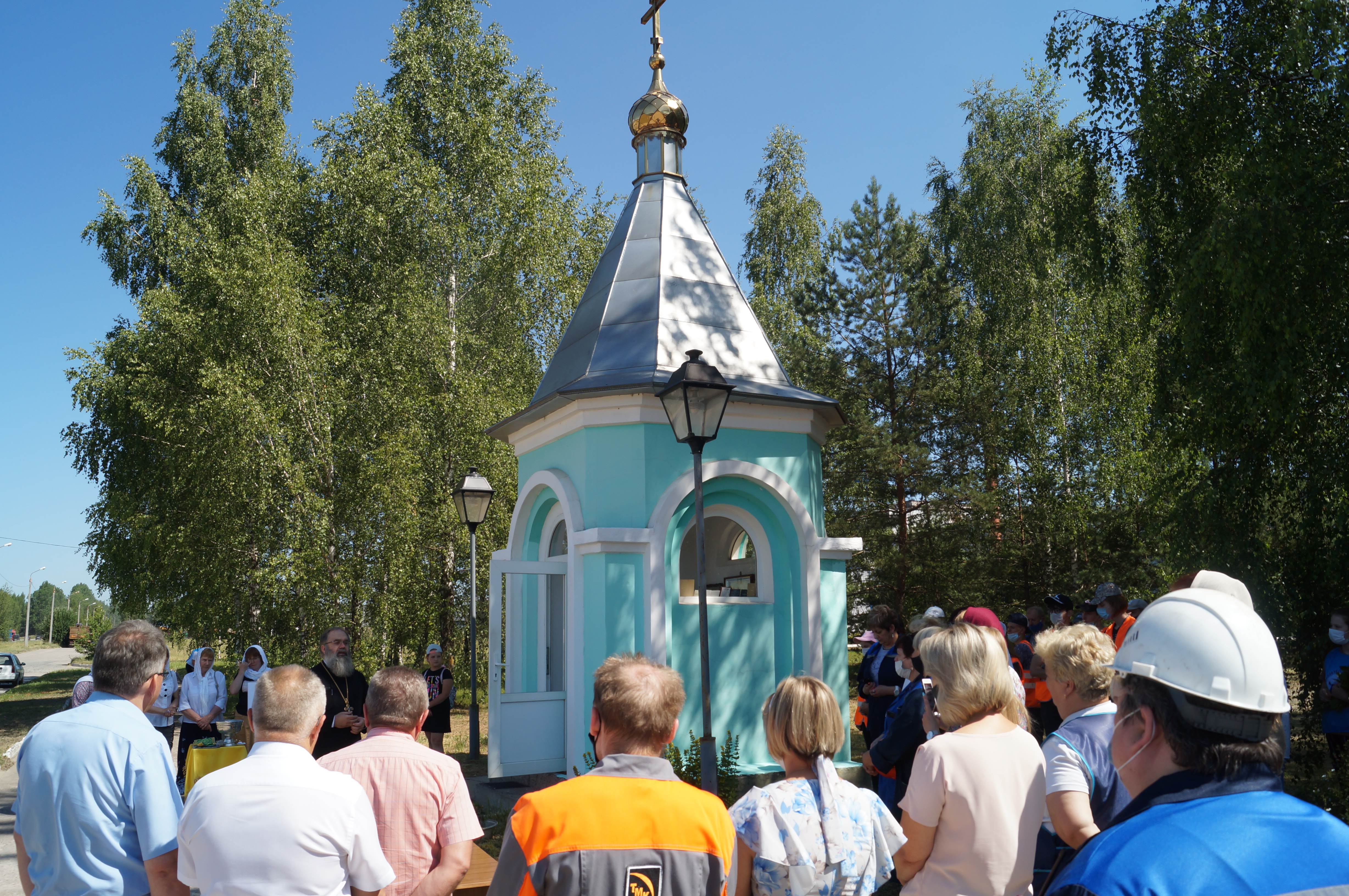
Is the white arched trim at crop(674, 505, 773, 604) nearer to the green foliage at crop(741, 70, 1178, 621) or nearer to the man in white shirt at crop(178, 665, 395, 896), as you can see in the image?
the man in white shirt at crop(178, 665, 395, 896)

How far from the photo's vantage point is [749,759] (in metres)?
8.99

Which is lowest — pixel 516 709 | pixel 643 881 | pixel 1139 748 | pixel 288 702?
pixel 516 709

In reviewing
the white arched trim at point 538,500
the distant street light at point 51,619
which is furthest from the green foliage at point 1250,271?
the distant street light at point 51,619

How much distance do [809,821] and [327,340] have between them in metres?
16.3

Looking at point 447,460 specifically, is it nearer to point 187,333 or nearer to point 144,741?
point 187,333

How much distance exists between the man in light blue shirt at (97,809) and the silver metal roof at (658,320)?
20.8 ft

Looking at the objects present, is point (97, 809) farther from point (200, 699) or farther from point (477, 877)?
point (200, 699)

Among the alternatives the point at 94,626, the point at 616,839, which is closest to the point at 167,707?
the point at 616,839

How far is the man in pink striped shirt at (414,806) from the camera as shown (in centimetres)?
307

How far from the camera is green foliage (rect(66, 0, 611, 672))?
53.2 ft

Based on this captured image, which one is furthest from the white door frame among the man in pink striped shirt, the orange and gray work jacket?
the orange and gray work jacket

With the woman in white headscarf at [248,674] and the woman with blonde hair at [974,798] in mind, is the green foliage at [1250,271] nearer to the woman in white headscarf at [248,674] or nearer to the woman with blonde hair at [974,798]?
the woman with blonde hair at [974,798]

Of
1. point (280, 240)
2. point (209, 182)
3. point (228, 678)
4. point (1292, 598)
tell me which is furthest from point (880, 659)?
point (209, 182)

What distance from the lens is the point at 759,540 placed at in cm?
962
